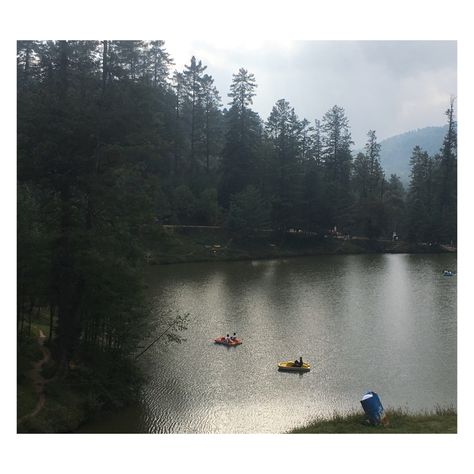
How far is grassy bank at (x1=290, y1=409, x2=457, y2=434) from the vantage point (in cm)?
1590

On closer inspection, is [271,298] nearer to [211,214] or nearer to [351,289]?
[351,289]

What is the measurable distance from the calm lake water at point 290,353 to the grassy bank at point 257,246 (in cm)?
1172

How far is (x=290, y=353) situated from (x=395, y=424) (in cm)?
967

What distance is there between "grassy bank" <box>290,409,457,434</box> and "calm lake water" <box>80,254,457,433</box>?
1427 mm

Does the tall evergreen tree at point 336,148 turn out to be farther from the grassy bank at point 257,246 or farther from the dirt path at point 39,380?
the dirt path at point 39,380

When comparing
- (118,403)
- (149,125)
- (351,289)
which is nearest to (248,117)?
(351,289)

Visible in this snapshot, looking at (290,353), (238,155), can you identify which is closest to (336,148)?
(238,155)

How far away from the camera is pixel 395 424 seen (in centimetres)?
1650

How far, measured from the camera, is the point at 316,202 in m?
71.8

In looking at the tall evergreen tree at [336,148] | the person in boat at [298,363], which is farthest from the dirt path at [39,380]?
the tall evergreen tree at [336,148]

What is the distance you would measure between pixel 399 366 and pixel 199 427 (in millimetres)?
10708

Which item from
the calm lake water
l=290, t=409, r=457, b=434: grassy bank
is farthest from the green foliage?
l=290, t=409, r=457, b=434: grassy bank

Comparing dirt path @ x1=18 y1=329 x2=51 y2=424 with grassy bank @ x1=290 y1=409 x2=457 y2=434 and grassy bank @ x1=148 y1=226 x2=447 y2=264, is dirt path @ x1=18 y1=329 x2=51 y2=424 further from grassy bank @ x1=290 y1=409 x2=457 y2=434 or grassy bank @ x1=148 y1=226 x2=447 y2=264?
grassy bank @ x1=148 y1=226 x2=447 y2=264

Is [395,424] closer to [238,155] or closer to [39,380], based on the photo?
[39,380]
